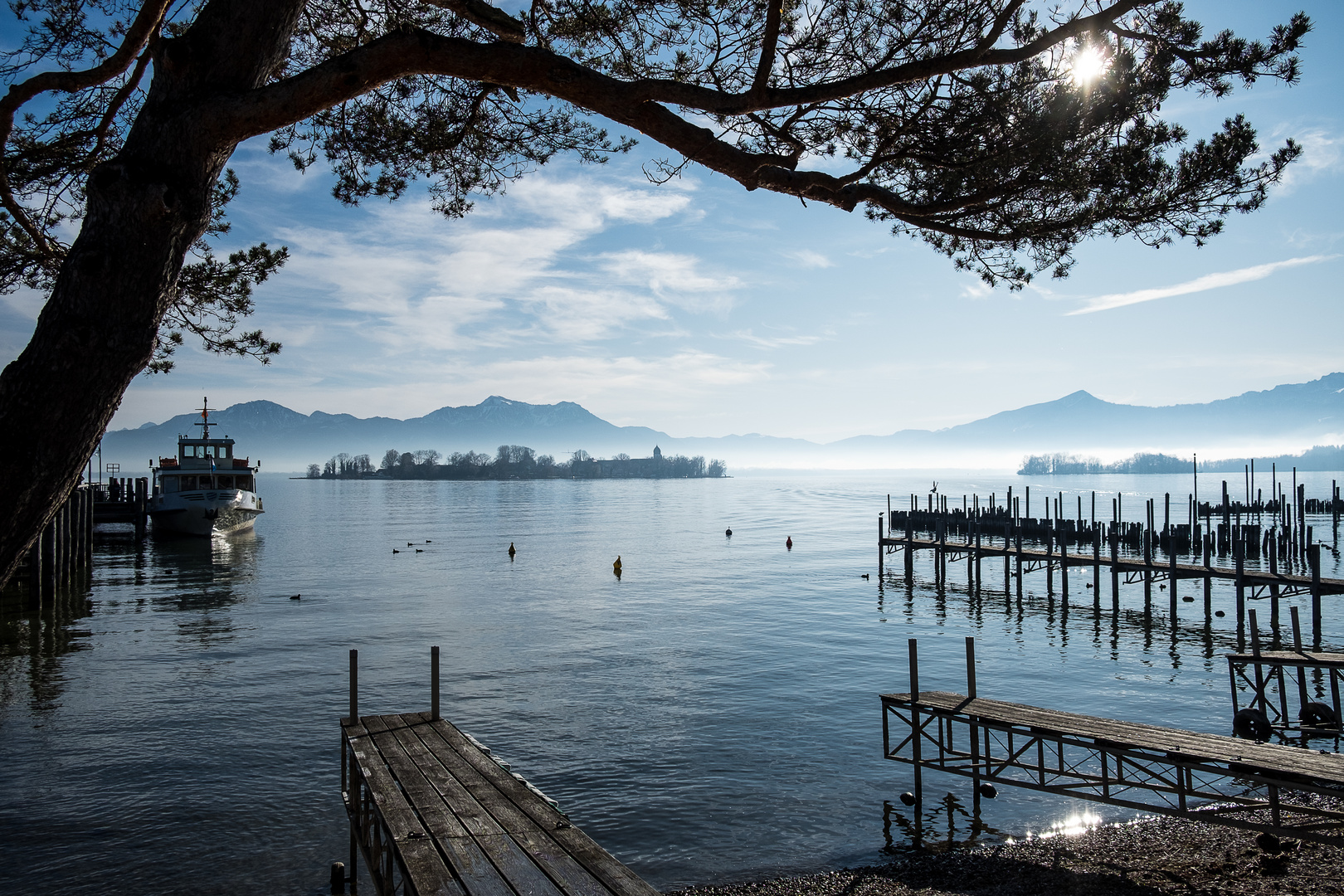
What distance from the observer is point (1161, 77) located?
599 cm

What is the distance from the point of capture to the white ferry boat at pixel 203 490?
56.2 metres

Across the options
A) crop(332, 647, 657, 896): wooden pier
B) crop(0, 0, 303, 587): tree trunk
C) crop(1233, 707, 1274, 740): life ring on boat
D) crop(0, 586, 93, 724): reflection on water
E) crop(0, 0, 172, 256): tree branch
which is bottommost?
crop(0, 586, 93, 724): reflection on water

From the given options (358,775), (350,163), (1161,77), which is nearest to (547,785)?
(358,775)

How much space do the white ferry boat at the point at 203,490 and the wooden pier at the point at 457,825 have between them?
53622mm

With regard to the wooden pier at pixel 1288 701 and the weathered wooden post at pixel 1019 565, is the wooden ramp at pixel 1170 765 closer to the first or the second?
the wooden pier at pixel 1288 701

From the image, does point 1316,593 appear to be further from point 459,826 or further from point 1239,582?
point 459,826

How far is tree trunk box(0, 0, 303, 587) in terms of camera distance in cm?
350

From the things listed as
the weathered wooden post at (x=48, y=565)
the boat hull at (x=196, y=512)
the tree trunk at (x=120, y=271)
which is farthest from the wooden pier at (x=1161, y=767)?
the boat hull at (x=196, y=512)

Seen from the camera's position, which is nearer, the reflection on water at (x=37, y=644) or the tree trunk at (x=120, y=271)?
the tree trunk at (x=120, y=271)

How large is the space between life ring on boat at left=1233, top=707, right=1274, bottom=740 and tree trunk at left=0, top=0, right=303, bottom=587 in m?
17.3

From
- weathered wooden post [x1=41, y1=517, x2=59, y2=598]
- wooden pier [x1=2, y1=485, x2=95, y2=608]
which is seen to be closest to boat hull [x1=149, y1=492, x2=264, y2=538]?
wooden pier [x1=2, y1=485, x2=95, y2=608]

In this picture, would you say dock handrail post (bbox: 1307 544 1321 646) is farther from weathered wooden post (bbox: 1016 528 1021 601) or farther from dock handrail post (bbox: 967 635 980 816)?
dock handrail post (bbox: 967 635 980 816)

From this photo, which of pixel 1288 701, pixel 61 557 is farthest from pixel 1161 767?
pixel 61 557

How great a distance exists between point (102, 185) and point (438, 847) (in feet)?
15.0
